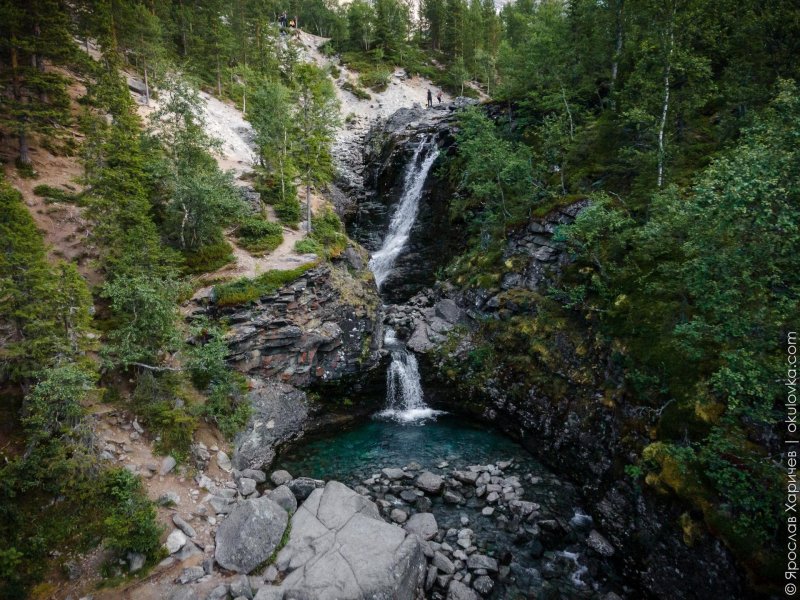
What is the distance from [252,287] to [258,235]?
6.01 meters

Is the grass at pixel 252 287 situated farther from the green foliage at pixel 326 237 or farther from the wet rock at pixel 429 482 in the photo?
the wet rock at pixel 429 482

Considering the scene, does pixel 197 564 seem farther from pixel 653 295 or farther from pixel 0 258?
pixel 653 295

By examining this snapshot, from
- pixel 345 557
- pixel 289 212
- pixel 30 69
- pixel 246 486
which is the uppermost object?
pixel 30 69

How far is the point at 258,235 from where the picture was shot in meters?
24.1

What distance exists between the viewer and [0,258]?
10602mm

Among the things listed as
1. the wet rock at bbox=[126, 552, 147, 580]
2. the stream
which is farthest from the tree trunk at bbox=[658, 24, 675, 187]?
the wet rock at bbox=[126, 552, 147, 580]

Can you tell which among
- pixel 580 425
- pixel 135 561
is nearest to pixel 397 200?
pixel 580 425

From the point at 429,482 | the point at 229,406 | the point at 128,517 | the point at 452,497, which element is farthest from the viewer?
the point at 229,406

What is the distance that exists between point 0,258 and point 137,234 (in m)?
6.04

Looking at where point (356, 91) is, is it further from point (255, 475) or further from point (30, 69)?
point (255, 475)

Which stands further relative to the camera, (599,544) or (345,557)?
(599,544)

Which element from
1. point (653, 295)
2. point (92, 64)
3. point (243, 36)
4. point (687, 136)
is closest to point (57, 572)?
point (653, 295)

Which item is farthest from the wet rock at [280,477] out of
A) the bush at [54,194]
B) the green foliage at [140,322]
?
the bush at [54,194]

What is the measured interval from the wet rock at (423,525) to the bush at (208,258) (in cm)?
1618
